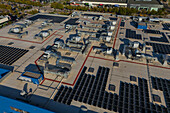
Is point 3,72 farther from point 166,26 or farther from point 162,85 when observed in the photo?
point 166,26

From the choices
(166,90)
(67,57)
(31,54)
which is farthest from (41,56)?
(166,90)

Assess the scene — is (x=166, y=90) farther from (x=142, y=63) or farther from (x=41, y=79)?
(x=41, y=79)

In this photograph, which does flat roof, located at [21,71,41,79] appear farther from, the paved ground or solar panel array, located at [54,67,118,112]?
solar panel array, located at [54,67,118,112]

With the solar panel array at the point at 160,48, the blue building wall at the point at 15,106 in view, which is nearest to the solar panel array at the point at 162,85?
the solar panel array at the point at 160,48

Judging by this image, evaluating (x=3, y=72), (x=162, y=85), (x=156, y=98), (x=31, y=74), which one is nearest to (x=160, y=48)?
(x=162, y=85)

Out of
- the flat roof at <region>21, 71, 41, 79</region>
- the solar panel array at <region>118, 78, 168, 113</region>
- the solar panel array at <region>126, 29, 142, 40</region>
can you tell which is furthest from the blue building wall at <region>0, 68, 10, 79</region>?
the solar panel array at <region>126, 29, 142, 40</region>

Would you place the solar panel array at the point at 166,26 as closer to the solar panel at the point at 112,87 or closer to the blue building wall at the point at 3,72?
the solar panel at the point at 112,87
